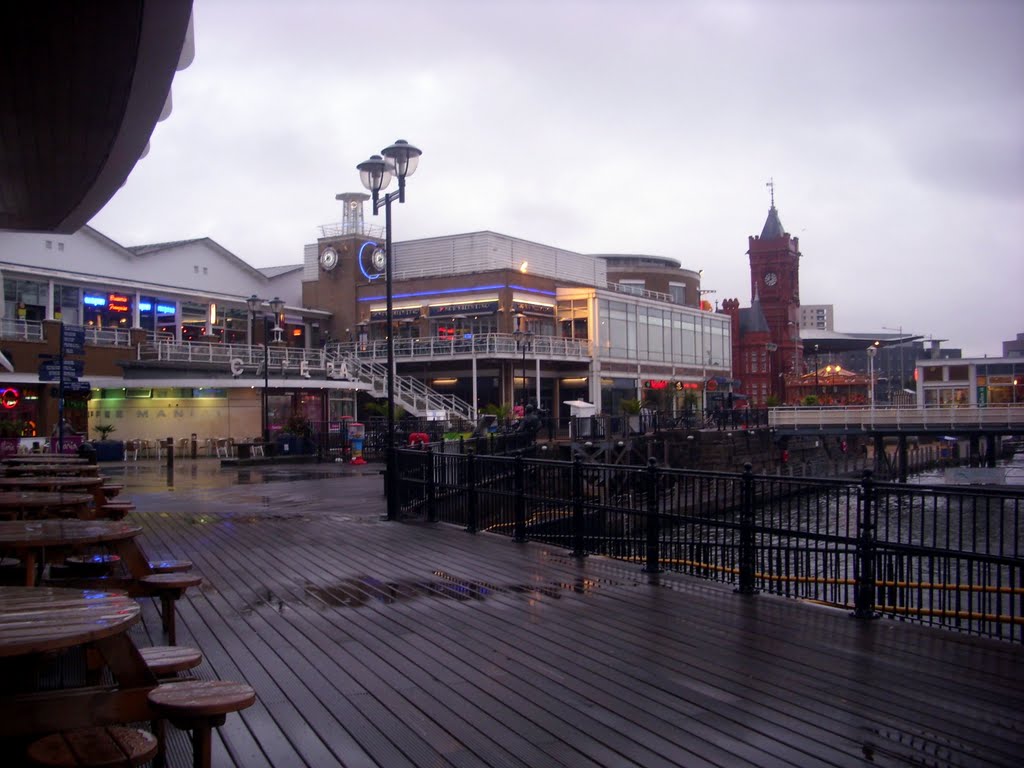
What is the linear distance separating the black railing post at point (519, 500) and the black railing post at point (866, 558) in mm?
4334

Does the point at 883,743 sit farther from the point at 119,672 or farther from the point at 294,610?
the point at 294,610

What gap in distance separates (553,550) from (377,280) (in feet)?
152

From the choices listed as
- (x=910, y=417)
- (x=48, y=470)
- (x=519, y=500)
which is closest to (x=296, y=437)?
(x=48, y=470)

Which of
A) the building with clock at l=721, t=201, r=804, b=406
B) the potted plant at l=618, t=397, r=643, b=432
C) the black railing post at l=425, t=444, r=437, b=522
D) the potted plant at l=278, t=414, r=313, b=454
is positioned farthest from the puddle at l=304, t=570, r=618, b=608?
the building with clock at l=721, t=201, r=804, b=406

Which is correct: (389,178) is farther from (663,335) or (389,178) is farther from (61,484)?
(663,335)

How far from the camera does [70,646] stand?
3045 mm

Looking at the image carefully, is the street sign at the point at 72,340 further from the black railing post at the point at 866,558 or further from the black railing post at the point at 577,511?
the black railing post at the point at 866,558

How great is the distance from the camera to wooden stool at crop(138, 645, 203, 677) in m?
3.75

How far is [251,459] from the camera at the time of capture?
90.5 ft

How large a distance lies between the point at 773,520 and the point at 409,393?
34.7m

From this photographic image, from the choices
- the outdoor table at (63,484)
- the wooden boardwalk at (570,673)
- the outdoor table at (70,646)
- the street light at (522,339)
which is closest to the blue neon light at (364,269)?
the street light at (522,339)

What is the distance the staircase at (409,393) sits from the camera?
134 feet

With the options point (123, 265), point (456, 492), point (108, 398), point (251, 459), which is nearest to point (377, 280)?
point (123, 265)

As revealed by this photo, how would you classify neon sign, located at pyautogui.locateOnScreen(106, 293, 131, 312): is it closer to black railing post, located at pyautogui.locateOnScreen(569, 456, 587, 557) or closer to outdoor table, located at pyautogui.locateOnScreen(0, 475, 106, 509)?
outdoor table, located at pyautogui.locateOnScreen(0, 475, 106, 509)
